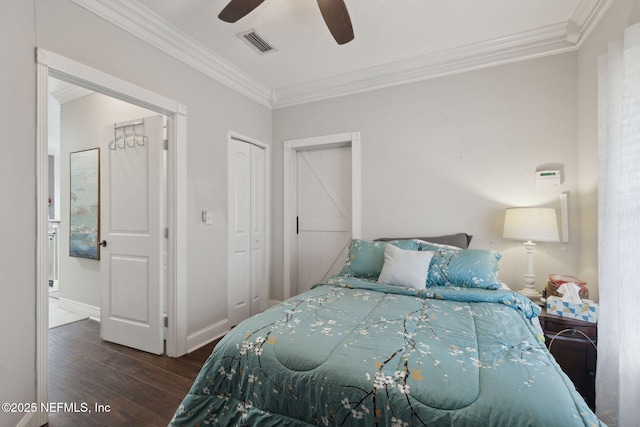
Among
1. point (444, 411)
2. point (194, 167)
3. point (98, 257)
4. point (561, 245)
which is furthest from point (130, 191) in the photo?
point (561, 245)

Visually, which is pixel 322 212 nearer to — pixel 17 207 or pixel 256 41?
pixel 256 41

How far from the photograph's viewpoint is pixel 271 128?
3711 millimetres

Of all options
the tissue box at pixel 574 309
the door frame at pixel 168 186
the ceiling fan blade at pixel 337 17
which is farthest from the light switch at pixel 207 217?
the tissue box at pixel 574 309

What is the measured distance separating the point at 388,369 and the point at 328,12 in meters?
1.88

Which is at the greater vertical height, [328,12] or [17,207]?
[328,12]

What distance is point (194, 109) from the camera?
2668 millimetres

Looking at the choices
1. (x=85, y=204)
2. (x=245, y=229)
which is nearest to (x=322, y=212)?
(x=245, y=229)

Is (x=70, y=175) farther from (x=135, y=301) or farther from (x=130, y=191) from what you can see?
(x=135, y=301)

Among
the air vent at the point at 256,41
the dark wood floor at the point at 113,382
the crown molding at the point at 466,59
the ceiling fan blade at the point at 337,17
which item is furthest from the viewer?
the air vent at the point at 256,41

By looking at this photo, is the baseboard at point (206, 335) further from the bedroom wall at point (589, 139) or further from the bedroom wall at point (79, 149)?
the bedroom wall at point (589, 139)

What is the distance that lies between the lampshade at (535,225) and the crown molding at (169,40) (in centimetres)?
290

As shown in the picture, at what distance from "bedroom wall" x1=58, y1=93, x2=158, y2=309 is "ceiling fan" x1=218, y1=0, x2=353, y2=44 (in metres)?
2.10

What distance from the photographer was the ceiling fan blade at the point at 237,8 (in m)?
1.67

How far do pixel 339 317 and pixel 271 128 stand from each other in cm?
278
